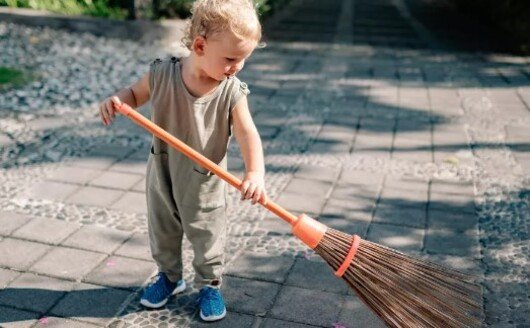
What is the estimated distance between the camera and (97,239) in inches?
123

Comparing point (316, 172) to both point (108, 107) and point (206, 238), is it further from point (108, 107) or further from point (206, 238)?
point (108, 107)

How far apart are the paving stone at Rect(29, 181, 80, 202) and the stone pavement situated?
0.02 m

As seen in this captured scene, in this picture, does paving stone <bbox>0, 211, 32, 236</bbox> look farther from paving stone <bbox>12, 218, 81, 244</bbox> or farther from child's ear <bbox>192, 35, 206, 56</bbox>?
child's ear <bbox>192, 35, 206, 56</bbox>

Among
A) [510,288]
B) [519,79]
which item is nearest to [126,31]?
[519,79]

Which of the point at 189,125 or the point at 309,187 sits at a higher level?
the point at 189,125

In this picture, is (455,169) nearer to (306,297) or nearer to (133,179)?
(306,297)

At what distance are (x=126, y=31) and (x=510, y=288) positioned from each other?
20.3 feet

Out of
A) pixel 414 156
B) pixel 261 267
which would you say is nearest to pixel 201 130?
pixel 261 267

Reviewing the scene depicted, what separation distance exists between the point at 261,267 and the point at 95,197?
128 cm

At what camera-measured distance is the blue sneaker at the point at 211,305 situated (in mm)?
2490

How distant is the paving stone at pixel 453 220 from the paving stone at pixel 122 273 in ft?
5.52

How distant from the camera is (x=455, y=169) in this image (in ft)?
13.9

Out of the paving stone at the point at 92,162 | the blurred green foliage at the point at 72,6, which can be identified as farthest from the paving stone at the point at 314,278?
the blurred green foliage at the point at 72,6

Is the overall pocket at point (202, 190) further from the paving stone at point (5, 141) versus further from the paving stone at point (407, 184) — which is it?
the paving stone at point (5, 141)
